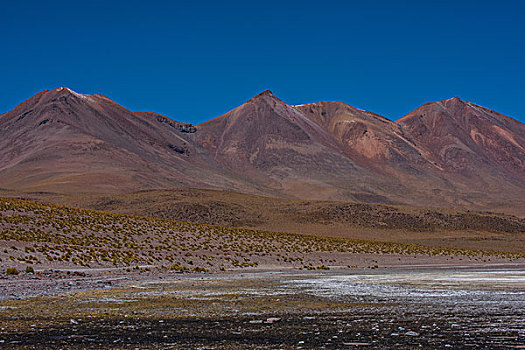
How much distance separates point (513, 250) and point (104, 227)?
5672 centimetres

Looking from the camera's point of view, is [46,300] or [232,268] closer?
[46,300]

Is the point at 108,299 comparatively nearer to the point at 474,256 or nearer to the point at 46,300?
the point at 46,300

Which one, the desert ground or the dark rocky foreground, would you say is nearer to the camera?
the dark rocky foreground

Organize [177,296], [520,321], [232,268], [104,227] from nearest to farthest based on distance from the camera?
[520,321] → [177,296] → [232,268] → [104,227]

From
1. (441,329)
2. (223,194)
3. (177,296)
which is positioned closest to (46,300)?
(177,296)

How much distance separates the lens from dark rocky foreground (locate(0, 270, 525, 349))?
11555 millimetres

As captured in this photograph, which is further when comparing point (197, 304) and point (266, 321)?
point (197, 304)

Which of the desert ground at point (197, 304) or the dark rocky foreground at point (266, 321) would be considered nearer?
the dark rocky foreground at point (266, 321)

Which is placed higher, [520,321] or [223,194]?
[223,194]

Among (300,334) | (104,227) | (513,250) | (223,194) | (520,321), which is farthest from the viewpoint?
(223,194)

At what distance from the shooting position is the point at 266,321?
47.5 feet

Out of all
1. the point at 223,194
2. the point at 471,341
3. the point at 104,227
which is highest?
the point at 223,194

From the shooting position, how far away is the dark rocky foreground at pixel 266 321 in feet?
37.9

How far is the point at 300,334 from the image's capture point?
41.2 feet
